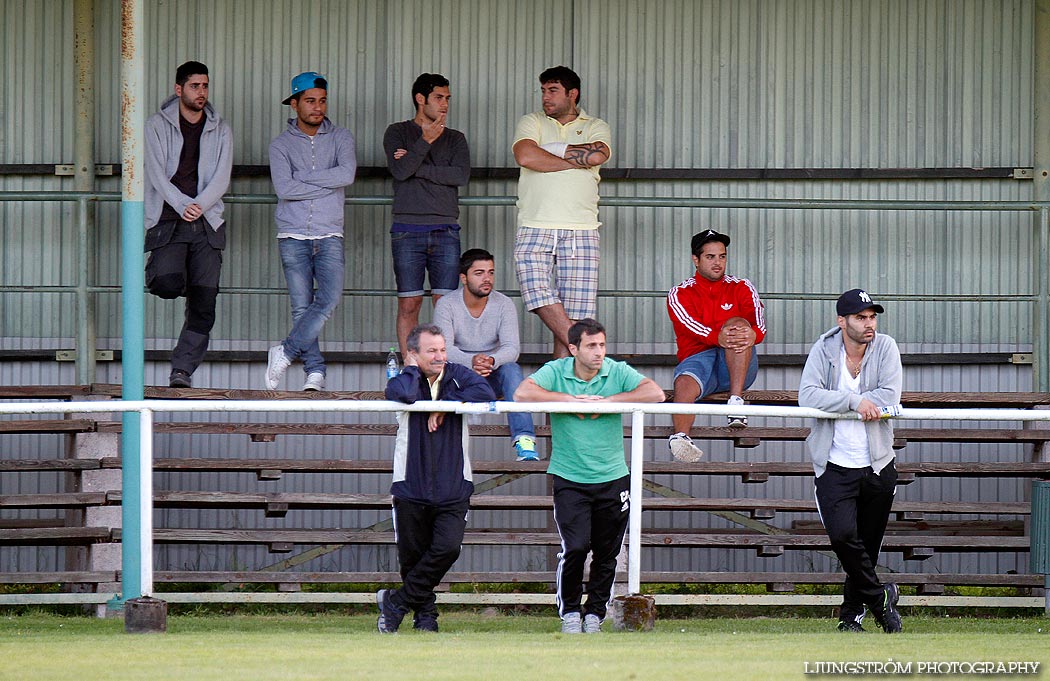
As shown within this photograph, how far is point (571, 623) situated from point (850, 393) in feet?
5.73

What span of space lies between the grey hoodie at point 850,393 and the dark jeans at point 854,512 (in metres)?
0.07

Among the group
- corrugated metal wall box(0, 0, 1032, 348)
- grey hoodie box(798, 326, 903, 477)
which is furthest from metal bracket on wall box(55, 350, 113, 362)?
grey hoodie box(798, 326, 903, 477)

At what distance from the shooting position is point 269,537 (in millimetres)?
8680

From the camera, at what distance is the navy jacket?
266 inches

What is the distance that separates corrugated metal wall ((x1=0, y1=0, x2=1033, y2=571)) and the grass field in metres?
3.54

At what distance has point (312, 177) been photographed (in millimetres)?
9156

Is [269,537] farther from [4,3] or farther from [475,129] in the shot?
[4,3]

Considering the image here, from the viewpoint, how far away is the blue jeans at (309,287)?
9117 millimetres

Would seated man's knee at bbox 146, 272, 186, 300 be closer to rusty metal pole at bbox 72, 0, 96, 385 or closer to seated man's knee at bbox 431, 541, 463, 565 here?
rusty metal pole at bbox 72, 0, 96, 385

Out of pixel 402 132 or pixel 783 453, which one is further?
pixel 783 453

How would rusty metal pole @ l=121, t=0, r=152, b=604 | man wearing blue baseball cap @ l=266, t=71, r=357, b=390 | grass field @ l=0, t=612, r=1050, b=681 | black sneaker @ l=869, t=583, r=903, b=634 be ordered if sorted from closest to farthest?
grass field @ l=0, t=612, r=1050, b=681
black sneaker @ l=869, t=583, r=903, b=634
rusty metal pole @ l=121, t=0, r=152, b=604
man wearing blue baseball cap @ l=266, t=71, r=357, b=390

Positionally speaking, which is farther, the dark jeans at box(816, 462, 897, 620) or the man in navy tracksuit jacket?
the dark jeans at box(816, 462, 897, 620)

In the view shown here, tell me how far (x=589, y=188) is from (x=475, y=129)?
1.37 m

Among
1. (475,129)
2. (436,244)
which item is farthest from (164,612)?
(475,129)
